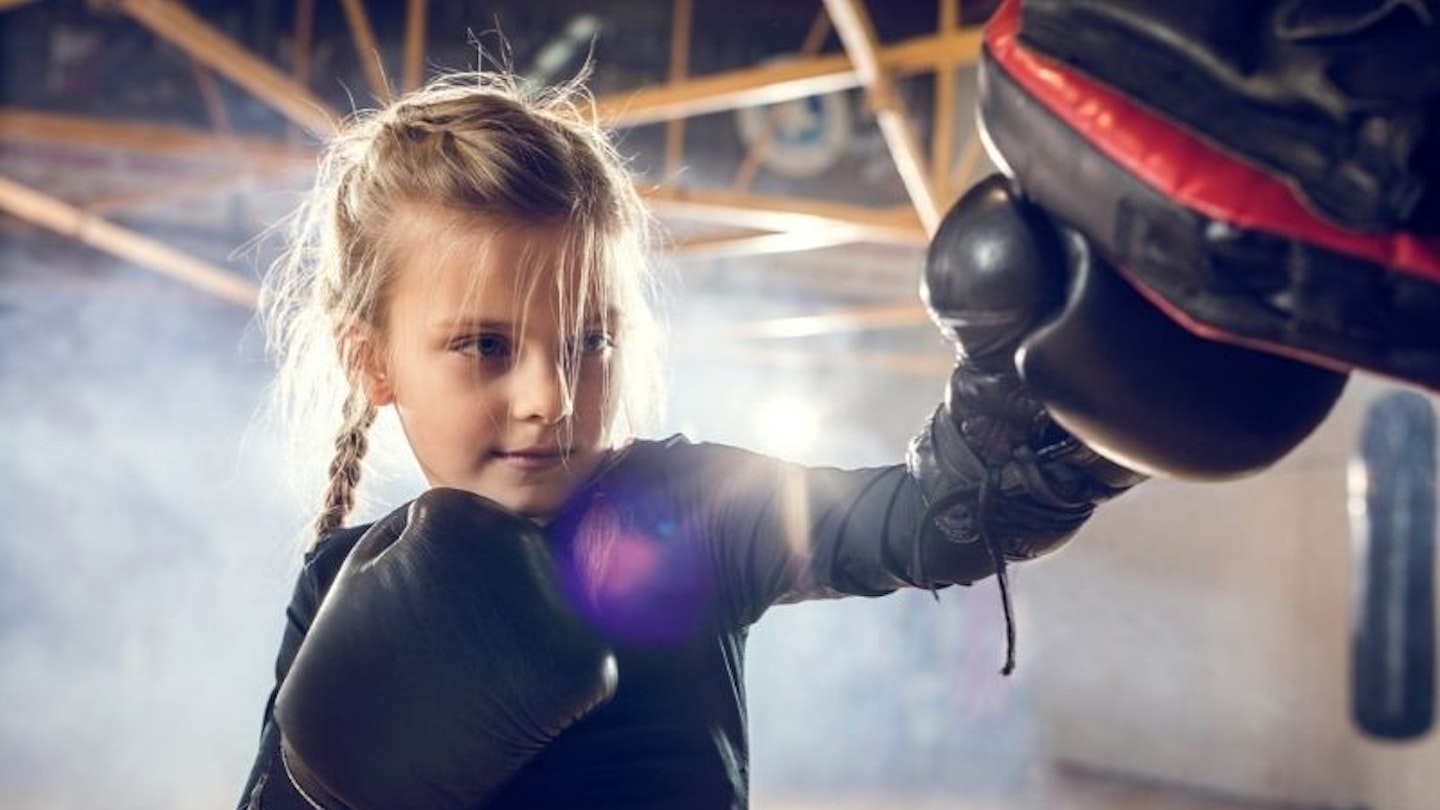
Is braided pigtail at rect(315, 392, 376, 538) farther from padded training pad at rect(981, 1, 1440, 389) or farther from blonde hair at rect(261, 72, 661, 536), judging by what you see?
padded training pad at rect(981, 1, 1440, 389)

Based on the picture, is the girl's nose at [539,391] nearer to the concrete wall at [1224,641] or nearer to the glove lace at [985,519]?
the glove lace at [985,519]

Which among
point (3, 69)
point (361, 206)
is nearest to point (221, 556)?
point (3, 69)

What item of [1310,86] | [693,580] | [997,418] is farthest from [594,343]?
[1310,86]

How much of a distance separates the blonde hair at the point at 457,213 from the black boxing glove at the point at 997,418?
259 mm

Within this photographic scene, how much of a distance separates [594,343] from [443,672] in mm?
248

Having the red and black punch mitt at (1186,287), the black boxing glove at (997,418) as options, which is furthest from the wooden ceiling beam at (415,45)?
the red and black punch mitt at (1186,287)

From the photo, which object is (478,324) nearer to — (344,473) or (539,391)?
(539,391)

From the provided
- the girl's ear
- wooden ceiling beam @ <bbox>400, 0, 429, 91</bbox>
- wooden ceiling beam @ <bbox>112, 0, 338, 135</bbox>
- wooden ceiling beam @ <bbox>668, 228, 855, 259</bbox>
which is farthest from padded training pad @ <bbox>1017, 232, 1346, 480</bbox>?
wooden ceiling beam @ <bbox>668, 228, 855, 259</bbox>

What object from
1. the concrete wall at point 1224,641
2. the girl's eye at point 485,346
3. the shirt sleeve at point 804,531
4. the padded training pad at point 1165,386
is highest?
the padded training pad at point 1165,386

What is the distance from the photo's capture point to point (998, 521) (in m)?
0.90

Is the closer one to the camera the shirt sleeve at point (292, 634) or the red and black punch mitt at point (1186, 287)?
the red and black punch mitt at point (1186, 287)

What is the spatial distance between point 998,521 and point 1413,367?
310mm

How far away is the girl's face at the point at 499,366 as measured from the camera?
99 cm

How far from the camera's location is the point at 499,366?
1013 millimetres
